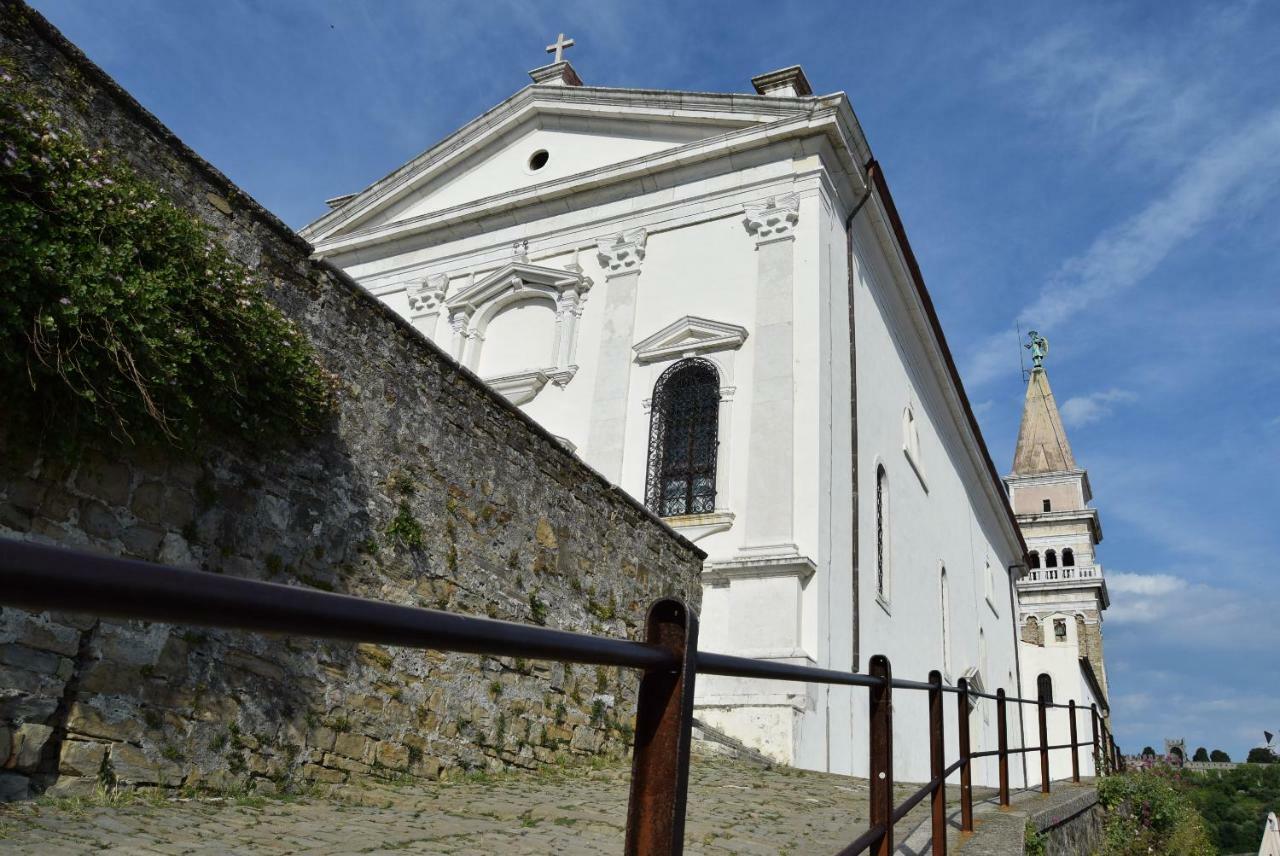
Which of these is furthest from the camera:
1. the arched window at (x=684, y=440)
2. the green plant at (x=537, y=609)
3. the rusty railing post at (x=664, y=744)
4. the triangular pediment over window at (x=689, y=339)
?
the triangular pediment over window at (x=689, y=339)

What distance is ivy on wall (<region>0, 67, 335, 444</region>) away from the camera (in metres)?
4.13

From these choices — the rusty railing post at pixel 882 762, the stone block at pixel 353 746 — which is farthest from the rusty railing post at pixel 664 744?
the stone block at pixel 353 746

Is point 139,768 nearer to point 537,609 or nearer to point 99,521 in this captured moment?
point 99,521

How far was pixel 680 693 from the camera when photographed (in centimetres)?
171

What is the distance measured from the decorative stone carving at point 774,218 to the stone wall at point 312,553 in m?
7.15

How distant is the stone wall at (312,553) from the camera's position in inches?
175

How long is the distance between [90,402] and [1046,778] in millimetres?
7254

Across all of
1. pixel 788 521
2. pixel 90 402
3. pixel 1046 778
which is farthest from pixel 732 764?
pixel 90 402

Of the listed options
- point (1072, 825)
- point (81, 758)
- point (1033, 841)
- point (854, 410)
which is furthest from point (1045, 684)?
point (81, 758)

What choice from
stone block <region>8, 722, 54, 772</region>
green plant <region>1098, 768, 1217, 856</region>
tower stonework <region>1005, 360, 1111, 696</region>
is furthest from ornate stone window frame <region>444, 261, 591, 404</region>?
tower stonework <region>1005, 360, 1111, 696</region>

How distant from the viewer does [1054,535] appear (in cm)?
5553

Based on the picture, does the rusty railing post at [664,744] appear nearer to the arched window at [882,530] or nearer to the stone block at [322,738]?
the stone block at [322,738]

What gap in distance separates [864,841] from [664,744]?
161 cm

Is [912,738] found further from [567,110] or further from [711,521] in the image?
[567,110]
